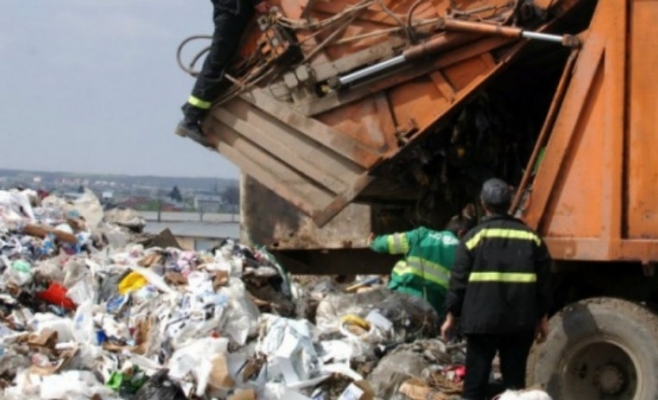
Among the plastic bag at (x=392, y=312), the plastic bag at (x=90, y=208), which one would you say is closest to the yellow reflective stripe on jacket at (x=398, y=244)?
the plastic bag at (x=392, y=312)

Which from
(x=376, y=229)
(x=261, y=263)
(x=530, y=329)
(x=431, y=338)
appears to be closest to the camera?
(x=530, y=329)

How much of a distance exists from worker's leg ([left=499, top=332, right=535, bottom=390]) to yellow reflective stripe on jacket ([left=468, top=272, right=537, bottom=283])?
10.7 inches

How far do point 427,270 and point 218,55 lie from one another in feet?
5.69

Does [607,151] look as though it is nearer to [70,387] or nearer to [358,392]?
[358,392]

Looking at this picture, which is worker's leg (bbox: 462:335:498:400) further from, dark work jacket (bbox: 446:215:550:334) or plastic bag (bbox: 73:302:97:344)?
plastic bag (bbox: 73:302:97:344)

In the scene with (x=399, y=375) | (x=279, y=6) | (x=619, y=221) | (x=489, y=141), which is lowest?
(x=399, y=375)

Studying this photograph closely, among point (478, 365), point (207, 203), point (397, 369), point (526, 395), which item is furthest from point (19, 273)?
point (207, 203)

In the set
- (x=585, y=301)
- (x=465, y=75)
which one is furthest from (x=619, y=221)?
(x=465, y=75)

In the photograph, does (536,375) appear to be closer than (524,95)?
Yes

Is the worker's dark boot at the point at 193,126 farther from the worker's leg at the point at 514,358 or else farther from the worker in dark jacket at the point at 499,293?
the worker's leg at the point at 514,358

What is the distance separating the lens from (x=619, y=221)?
557 centimetres

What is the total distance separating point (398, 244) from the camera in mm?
6918

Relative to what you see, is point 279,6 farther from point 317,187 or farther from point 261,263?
point 261,263

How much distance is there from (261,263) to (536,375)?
2.14 meters
